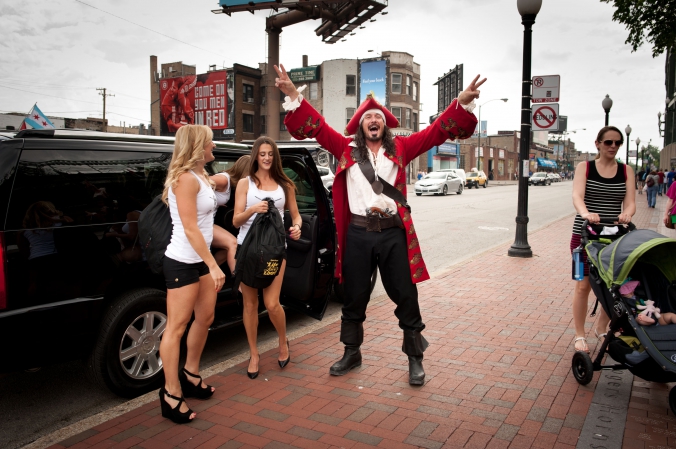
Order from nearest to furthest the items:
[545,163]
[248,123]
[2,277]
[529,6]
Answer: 1. [2,277]
2. [529,6]
3. [248,123]
4. [545,163]

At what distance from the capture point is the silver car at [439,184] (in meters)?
30.2

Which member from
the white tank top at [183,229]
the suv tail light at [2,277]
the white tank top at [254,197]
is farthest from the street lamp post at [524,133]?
the suv tail light at [2,277]

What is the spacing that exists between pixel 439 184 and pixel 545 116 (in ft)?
68.1

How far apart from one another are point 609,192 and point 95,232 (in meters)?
3.92

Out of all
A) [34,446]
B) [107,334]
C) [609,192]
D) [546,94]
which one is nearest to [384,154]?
[609,192]

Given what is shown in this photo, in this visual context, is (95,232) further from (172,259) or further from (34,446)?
(34,446)

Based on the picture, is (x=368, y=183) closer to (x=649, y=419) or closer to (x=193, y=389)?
(x=193, y=389)

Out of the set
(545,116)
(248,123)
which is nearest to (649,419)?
(545,116)

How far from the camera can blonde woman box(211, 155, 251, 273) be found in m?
4.27

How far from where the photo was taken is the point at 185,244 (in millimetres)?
3432

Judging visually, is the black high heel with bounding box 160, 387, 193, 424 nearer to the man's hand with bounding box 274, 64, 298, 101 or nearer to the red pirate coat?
the red pirate coat

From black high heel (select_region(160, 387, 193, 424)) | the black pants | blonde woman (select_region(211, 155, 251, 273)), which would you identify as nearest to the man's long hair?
the black pants

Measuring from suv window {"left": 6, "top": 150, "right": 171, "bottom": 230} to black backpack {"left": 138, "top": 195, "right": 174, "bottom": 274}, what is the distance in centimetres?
48

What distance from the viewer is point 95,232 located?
145 inches
